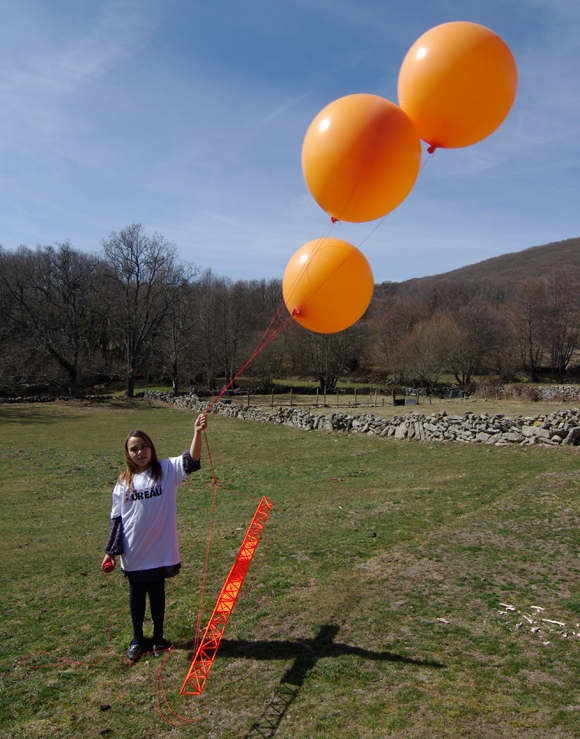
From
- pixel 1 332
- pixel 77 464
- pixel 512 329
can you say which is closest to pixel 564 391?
pixel 512 329

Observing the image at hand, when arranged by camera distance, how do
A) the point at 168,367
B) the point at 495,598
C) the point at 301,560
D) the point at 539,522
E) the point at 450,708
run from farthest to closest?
the point at 168,367 < the point at 539,522 < the point at 301,560 < the point at 495,598 < the point at 450,708

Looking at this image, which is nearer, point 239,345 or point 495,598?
point 495,598

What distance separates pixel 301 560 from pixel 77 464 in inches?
389

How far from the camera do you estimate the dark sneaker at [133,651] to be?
349 cm

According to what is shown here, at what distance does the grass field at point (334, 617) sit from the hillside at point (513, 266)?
324ft

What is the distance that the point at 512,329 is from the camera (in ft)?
185

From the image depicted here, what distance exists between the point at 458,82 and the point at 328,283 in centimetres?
209

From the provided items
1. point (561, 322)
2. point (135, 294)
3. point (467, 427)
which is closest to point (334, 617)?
point (467, 427)

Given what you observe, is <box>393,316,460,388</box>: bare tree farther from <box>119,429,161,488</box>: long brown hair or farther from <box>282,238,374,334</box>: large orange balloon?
<box>119,429,161,488</box>: long brown hair

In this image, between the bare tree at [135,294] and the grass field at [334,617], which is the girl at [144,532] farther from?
the bare tree at [135,294]

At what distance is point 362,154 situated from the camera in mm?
4055

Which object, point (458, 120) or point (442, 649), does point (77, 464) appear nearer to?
point (442, 649)

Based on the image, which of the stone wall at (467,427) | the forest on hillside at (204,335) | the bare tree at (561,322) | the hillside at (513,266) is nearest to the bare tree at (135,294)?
the forest on hillside at (204,335)

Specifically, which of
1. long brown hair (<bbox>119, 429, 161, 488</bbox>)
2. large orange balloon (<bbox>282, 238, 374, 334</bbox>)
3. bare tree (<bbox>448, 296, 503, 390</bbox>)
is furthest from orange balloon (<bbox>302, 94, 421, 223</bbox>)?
bare tree (<bbox>448, 296, 503, 390</bbox>)
